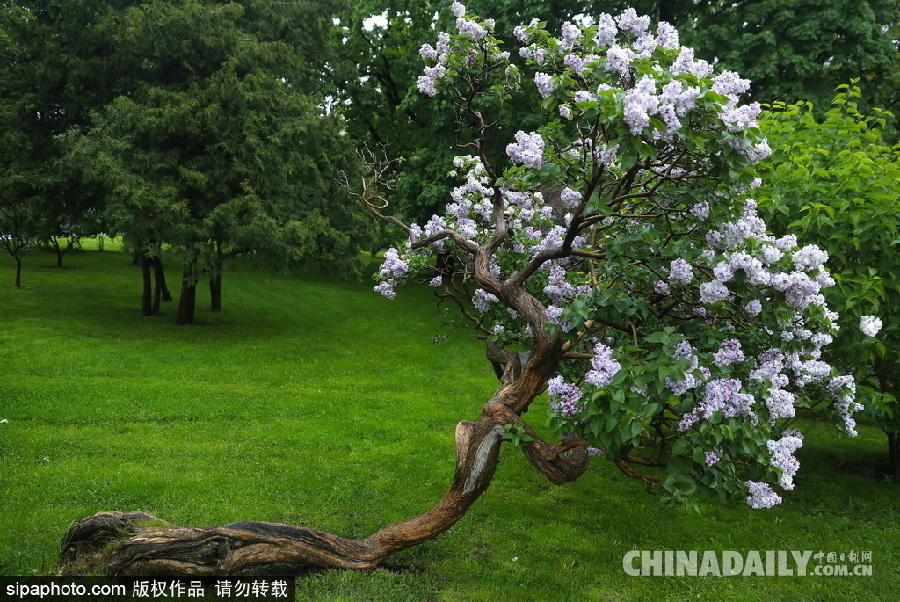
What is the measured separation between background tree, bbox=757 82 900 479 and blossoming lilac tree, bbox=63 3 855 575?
1156 mm

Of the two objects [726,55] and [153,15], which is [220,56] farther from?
[726,55]

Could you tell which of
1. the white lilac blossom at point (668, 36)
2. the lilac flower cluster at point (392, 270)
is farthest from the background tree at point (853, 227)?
the lilac flower cluster at point (392, 270)

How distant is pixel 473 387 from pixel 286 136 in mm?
8541

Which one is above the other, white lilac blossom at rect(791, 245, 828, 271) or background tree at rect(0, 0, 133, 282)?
background tree at rect(0, 0, 133, 282)

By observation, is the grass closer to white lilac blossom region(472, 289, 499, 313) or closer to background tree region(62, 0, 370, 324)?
white lilac blossom region(472, 289, 499, 313)

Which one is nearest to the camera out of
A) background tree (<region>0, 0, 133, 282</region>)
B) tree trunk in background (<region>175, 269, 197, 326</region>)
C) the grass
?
the grass

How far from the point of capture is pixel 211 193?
1630 centimetres

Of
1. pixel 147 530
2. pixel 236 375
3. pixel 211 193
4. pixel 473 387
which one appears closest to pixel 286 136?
pixel 211 193

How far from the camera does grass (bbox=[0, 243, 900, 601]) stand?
6.00m

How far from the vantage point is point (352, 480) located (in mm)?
8062

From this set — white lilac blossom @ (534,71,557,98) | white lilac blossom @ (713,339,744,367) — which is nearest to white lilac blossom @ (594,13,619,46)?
white lilac blossom @ (534,71,557,98)

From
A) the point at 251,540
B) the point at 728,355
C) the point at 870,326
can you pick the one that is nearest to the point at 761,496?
the point at 728,355

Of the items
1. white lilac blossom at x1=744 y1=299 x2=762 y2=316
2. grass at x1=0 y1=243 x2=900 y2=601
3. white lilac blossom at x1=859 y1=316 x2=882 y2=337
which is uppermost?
white lilac blossom at x1=744 y1=299 x2=762 y2=316

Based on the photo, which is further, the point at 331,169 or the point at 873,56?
the point at 331,169
